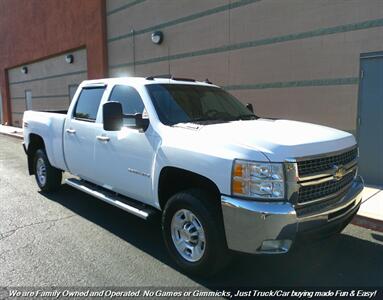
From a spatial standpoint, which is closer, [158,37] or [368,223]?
[368,223]

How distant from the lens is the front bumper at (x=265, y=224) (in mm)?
3084

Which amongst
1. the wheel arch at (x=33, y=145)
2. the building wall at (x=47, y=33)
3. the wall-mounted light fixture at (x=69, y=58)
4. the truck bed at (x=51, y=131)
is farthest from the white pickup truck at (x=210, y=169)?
the wall-mounted light fixture at (x=69, y=58)

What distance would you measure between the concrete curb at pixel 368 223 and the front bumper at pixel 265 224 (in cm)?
212

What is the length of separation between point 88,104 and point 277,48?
4949 mm

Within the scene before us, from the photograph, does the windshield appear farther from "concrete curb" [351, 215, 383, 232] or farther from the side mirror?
"concrete curb" [351, 215, 383, 232]

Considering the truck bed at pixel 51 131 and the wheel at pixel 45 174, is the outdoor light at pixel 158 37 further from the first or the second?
the wheel at pixel 45 174

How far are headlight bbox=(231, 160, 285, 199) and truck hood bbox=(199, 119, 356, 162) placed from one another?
0.33 feet

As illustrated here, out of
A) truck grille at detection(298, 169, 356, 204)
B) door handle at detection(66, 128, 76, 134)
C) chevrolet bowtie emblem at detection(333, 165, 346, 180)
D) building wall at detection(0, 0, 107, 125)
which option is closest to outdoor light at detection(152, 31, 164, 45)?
building wall at detection(0, 0, 107, 125)

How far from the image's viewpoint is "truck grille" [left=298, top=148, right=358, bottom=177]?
3.28 meters

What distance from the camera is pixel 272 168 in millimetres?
3146

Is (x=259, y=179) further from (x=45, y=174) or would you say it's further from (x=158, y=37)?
(x=158, y=37)

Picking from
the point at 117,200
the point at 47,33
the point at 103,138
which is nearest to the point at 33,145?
the point at 103,138

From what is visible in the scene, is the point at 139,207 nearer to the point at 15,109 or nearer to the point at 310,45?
the point at 310,45

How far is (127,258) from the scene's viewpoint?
13.6 ft
